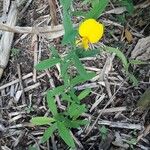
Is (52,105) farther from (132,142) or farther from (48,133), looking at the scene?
(132,142)

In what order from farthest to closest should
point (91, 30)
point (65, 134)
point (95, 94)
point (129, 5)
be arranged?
point (129, 5)
point (95, 94)
point (65, 134)
point (91, 30)

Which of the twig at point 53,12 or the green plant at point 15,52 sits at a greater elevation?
the twig at point 53,12

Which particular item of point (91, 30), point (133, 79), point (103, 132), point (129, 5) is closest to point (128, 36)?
point (129, 5)

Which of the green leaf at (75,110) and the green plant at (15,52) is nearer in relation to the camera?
the green leaf at (75,110)

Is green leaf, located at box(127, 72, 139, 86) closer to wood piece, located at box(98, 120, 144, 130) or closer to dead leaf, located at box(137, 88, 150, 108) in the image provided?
dead leaf, located at box(137, 88, 150, 108)

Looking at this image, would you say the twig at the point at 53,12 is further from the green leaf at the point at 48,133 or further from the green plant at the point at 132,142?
the green plant at the point at 132,142

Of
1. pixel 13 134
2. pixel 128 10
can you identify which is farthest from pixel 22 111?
pixel 128 10

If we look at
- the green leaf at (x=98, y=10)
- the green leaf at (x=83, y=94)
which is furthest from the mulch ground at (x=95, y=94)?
the green leaf at (x=98, y=10)

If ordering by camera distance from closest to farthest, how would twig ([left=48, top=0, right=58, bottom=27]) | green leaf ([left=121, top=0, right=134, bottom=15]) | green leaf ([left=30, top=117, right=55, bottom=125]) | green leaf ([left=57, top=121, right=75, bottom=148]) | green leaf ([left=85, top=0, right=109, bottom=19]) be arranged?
1. green leaf ([left=85, top=0, right=109, bottom=19])
2. green leaf ([left=57, top=121, right=75, bottom=148])
3. green leaf ([left=30, top=117, right=55, bottom=125])
4. twig ([left=48, top=0, right=58, bottom=27])
5. green leaf ([left=121, top=0, right=134, bottom=15])

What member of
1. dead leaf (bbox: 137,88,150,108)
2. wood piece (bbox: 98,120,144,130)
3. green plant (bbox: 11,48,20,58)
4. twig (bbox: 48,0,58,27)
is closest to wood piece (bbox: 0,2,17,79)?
green plant (bbox: 11,48,20,58)
